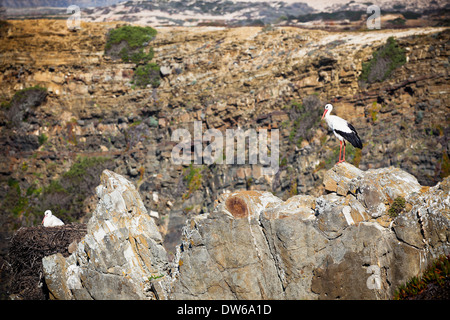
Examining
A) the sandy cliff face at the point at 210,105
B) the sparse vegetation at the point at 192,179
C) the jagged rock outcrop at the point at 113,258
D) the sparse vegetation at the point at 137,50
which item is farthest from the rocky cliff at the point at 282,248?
the sparse vegetation at the point at 137,50

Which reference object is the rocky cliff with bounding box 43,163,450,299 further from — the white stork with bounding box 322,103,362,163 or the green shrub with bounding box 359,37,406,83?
the green shrub with bounding box 359,37,406,83

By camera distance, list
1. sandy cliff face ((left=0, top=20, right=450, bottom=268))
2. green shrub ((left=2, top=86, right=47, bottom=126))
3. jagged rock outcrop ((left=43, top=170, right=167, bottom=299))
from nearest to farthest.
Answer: jagged rock outcrop ((left=43, top=170, right=167, bottom=299)) < sandy cliff face ((left=0, top=20, right=450, bottom=268)) < green shrub ((left=2, top=86, right=47, bottom=126))

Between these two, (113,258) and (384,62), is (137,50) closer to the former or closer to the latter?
(384,62)

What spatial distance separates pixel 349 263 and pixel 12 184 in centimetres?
2761

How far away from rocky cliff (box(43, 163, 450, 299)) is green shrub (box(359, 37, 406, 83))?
1702 cm

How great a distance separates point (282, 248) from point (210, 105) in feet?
67.8

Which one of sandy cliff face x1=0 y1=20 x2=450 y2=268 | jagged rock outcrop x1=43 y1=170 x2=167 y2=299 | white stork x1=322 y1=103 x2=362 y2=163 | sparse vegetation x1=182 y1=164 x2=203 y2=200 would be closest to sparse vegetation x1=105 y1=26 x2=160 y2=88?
sandy cliff face x1=0 y1=20 x2=450 y2=268

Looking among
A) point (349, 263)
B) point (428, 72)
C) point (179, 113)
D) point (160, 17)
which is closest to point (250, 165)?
point (179, 113)

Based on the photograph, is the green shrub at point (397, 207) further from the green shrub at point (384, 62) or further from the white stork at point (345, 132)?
the green shrub at point (384, 62)

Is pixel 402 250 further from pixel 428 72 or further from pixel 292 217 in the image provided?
pixel 428 72

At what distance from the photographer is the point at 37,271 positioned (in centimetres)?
1627

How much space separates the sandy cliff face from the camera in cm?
2469

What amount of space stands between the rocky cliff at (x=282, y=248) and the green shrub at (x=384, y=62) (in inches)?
670

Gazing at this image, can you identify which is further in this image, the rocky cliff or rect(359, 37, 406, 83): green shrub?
rect(359, 37, 406, 83): green shrub
